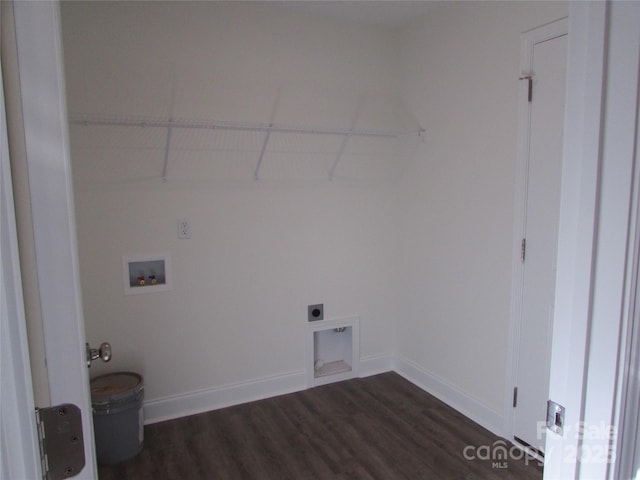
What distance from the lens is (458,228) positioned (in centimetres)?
275

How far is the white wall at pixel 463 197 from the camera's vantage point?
239 centimetres

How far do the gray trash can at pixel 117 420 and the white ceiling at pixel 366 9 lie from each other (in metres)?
2.58


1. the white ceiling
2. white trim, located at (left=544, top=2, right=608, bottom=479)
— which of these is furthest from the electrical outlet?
white trim, located at (left=544, top=2, right=608, bottom=479)

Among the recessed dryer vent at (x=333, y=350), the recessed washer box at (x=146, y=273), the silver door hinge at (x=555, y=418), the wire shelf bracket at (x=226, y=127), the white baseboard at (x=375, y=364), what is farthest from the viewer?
the white baseboard at (x=375, y=364)

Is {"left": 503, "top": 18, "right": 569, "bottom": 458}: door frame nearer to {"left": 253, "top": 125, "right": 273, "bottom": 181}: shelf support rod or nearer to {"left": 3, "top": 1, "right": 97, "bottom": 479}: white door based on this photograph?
{"left": 253, "top": 125, "right": 273, "bottom": 181}: shelf support rod

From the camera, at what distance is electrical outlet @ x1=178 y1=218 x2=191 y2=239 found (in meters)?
2.64

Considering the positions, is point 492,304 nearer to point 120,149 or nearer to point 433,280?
point 433,280

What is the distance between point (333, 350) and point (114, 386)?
1614 mm

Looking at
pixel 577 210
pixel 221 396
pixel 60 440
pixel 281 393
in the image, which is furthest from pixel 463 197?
pixel 60 440

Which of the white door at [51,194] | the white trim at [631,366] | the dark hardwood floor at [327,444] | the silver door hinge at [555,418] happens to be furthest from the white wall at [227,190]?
the white trim at [631,366]

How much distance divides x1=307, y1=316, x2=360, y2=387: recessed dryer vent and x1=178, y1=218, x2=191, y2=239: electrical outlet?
3.69 ft

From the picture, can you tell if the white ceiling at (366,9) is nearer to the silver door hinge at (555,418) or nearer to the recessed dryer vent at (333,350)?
the recessed dryer vent at (333,350)

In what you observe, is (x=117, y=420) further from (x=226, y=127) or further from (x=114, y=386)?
(x=226, y=127)

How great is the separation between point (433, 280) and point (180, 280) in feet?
5.80
